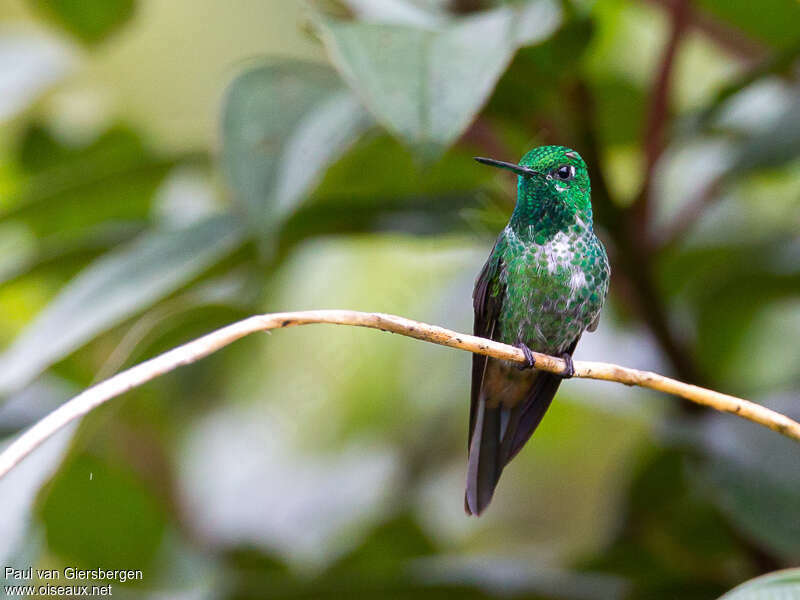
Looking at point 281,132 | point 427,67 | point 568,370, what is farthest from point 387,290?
point 568,370

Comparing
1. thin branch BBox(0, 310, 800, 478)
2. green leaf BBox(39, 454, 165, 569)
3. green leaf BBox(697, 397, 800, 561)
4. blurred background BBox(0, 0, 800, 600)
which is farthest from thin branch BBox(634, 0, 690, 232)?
green leaf BBox(39, 454, 165, 569)

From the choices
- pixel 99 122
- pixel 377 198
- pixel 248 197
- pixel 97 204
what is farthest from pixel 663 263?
pixel 99 122

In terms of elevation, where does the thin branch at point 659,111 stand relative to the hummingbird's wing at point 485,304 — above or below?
above

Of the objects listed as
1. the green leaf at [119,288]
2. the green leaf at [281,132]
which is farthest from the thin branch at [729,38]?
the green leaf at [119,288]

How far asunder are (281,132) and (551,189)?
1.80 feet

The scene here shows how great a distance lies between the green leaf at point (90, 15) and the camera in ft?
5.44

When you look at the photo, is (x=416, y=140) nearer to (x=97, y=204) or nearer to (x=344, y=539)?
(x=97, y=204)

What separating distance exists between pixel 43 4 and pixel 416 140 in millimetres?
1310

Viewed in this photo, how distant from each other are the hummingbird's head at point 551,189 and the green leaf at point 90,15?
1.31m

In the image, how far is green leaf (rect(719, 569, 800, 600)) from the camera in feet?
2.11

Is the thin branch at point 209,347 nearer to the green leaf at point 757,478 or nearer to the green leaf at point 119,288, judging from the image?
the green leaf at point 119,288

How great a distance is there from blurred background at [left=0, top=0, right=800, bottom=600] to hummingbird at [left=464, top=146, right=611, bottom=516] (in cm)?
11

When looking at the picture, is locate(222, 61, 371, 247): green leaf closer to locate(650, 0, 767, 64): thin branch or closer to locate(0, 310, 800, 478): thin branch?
locate(0, 310, 800, 478): thin branch

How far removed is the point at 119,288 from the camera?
1211 millimetres
